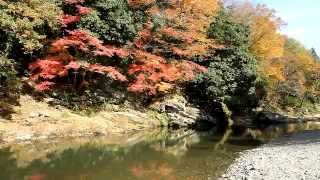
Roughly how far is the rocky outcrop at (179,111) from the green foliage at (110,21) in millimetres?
6978

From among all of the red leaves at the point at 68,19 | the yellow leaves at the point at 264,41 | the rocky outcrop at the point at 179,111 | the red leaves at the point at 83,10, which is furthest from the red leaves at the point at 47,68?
the yellow leaves at the point at 264,41

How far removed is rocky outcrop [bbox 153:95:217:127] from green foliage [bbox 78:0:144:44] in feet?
22.9

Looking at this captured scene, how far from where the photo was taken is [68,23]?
37.2 metres

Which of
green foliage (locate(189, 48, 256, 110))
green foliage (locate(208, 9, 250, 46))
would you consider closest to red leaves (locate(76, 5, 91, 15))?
green foliage (locate(189, 48, 256, 110))

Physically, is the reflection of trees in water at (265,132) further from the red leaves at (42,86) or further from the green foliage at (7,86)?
the green foliage at (7,86)

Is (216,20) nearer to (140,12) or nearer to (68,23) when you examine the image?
(140,12)

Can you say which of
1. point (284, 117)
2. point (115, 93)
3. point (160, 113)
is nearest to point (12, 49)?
point (115, 93)

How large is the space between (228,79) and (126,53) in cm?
1229

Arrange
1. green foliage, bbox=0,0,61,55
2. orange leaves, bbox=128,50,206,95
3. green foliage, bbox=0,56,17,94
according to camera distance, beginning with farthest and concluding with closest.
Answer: orange leaves, bbox=128,50,206,95
green foliage, bbox=0,56,17,94
green foliage, bbox=0,0,61,55

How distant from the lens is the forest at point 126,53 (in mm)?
33312

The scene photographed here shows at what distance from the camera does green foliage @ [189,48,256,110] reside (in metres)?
44.8

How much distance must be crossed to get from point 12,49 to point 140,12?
1135 cm

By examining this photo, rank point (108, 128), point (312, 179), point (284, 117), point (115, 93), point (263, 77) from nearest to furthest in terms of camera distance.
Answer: point (312, 179)
point (108, 128)
point (115, 93)
point (263, 77)
point (284, 117)

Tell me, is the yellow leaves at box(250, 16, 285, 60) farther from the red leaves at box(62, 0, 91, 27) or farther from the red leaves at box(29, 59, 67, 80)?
the red leaves at box(29, 59, 67, 80)
